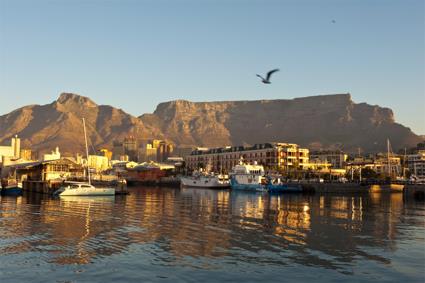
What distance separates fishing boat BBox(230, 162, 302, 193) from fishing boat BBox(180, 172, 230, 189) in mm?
5248

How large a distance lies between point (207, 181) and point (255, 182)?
20019 millimetres

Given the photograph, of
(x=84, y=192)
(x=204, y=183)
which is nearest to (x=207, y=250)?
(x=84, y=192)

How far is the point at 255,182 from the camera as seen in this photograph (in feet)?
382

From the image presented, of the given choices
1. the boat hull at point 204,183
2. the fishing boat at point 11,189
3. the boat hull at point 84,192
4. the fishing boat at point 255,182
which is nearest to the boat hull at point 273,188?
the fishing boat at point 255,182

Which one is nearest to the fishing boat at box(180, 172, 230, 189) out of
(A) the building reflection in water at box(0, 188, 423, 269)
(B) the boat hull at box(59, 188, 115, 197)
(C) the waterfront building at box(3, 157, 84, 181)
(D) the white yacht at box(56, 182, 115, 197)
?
(C) the waterfront building at box(3, 157, 84, 181)

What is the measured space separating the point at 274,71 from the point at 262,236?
11856 mm

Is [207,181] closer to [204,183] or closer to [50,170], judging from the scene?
[204,183]

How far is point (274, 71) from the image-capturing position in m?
27.7

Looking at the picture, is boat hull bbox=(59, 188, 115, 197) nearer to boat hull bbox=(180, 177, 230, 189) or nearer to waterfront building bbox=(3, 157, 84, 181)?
waterfront building bbox=(3, 157, 84, 181)

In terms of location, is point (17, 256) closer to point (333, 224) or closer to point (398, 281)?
point (398, 281)

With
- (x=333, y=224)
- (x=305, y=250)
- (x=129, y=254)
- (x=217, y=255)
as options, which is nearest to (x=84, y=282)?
(x=129, y=254)

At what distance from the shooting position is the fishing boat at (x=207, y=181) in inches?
5094

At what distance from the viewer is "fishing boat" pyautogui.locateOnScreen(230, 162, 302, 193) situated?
→ 109 metres

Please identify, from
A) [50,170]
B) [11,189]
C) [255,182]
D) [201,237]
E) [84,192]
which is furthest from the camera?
[255,182]
